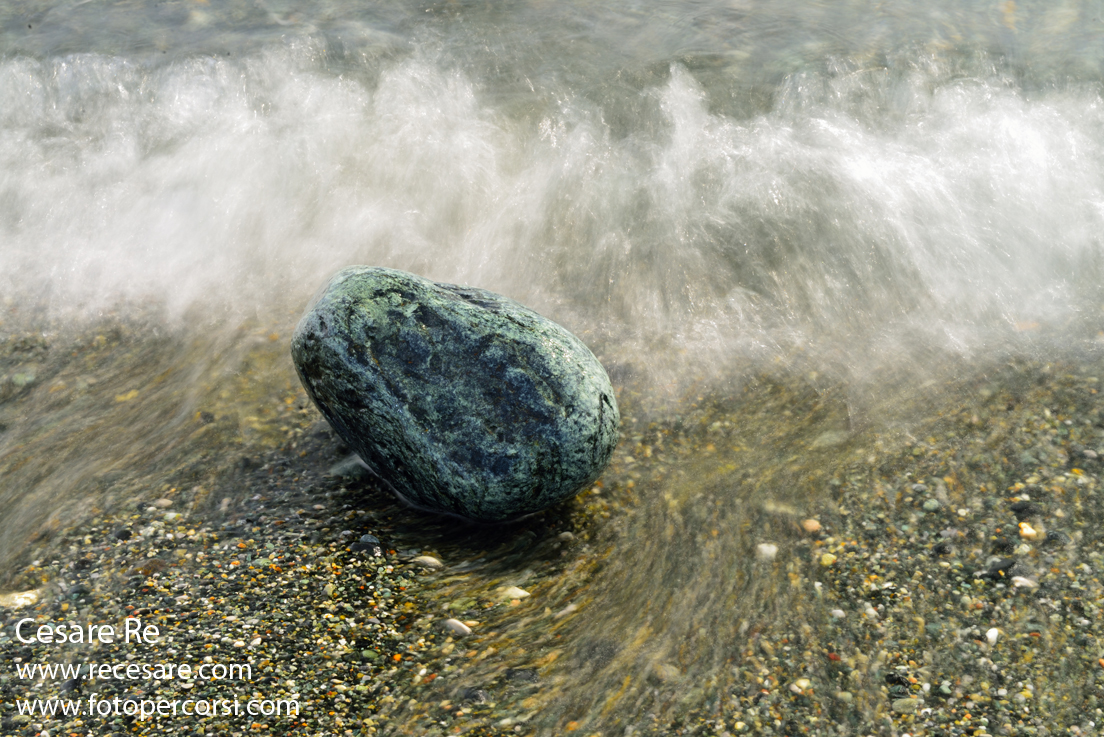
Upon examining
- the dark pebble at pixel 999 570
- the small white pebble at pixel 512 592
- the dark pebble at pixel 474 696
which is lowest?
the dark pebble at pixel 474 696

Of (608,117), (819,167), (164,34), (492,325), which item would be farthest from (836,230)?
(164,34)

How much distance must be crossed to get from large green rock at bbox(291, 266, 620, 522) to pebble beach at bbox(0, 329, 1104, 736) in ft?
0.79

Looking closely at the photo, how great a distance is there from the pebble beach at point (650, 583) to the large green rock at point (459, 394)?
24 centimetres

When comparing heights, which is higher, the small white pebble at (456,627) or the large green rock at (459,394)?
the large green rock at (459,394)

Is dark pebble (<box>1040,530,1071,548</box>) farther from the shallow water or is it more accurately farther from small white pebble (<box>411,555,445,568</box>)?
small white pebble (<box>411,555,445,568</box>)

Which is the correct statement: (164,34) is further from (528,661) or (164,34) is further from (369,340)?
(528,661)

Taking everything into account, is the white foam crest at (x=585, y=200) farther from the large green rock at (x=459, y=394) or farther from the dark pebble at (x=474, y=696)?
the dark pebble at (x=474, y=696)

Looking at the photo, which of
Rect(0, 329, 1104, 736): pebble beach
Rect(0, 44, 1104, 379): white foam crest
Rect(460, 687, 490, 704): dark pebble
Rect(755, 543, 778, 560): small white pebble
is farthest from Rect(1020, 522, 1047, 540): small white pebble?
Rect(460, 687, 490, 704): dark pebble

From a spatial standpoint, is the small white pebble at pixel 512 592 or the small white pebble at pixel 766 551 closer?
the small white pebble at pixel 512 592

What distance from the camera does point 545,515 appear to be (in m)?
3.21

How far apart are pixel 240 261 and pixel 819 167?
10.5 feet

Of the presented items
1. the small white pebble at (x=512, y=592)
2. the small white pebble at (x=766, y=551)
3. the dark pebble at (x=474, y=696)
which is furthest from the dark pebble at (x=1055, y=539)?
the dark pebble at (x=474, y=696)

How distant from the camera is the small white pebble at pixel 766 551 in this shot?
2.97 metres

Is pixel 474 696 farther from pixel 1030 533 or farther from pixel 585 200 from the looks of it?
pixel 585 200
